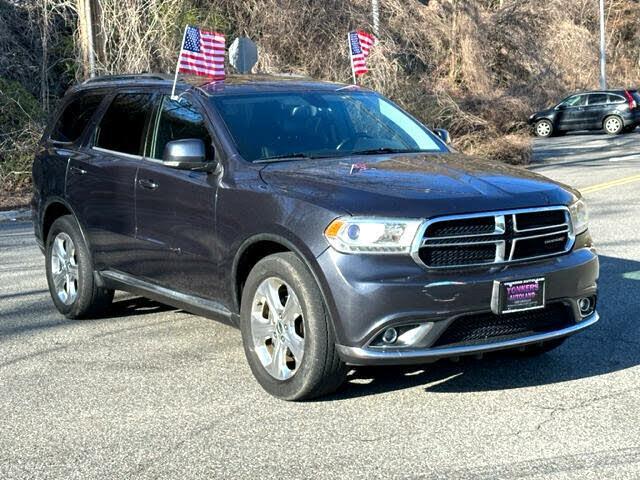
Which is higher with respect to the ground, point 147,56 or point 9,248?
point 147,56

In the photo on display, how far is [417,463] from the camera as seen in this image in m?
4.63

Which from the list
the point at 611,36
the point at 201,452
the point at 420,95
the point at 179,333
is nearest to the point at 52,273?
the point at 179,333

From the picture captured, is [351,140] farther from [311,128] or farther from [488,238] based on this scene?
[488,238]

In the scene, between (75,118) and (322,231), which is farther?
(75,118)

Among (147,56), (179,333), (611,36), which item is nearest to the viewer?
(179,333)

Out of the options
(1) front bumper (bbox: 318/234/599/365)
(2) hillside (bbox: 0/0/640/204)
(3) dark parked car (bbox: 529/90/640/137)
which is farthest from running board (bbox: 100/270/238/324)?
Result: (3) dark parked car (bbox: 529/90/640/137)

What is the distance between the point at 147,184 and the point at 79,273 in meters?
1.30

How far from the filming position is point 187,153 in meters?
6.22

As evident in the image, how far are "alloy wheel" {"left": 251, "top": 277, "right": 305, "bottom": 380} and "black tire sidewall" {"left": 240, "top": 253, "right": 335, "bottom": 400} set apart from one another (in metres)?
0.05

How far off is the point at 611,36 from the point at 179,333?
52.1 meters

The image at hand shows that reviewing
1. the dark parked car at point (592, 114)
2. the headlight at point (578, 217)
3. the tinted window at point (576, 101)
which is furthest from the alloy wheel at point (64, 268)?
the tinted window at point (576, 101)

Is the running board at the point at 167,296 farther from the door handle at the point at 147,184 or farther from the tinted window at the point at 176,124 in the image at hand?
the tinted window at the point at 176,124

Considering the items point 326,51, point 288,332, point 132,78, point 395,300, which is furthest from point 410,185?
point 326,51

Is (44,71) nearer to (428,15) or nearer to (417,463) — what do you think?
(428,15)
